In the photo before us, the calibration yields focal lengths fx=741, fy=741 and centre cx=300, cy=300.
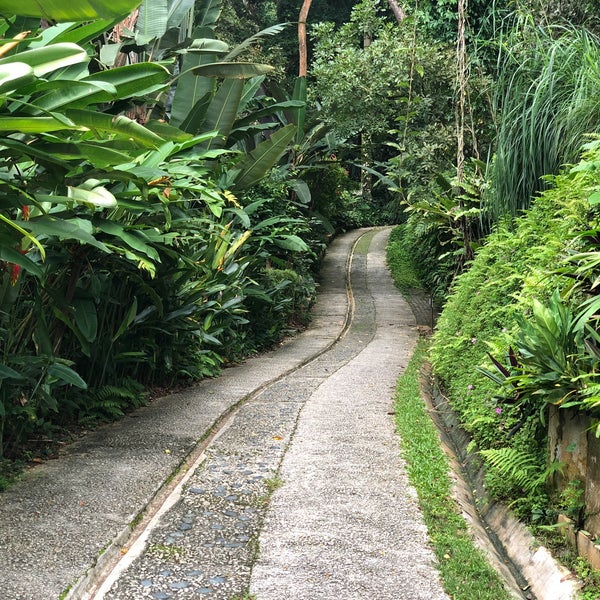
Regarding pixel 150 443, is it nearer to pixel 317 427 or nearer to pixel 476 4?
pixel 317 427

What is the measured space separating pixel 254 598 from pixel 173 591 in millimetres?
350

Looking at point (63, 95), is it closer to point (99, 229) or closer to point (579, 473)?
point (99, 229)

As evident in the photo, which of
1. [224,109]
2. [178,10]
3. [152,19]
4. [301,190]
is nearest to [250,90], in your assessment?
[224,109]

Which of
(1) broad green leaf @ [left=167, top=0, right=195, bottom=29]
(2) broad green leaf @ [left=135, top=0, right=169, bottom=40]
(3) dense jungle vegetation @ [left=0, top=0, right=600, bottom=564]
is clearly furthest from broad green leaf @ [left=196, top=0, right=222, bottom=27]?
(2) broad green leaf @ [left=135, top=0, right=169, bottom=40]

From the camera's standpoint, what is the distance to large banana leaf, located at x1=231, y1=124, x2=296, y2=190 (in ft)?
33.2

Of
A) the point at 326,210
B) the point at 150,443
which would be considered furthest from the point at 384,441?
the point at 326,210

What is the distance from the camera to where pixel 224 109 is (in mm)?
9055

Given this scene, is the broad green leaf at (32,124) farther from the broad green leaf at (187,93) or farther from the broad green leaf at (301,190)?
the broad green leaf at (301,190)

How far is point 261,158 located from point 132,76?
6.41 metres

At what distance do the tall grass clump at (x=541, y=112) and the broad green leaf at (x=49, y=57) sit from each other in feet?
15.3

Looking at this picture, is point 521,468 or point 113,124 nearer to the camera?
point 113,124

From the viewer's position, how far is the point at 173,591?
125 inches

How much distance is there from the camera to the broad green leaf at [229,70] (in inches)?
294

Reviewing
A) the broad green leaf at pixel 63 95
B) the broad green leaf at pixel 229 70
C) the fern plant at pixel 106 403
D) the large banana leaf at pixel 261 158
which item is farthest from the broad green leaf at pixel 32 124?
the large banana leaf at pixel 261 158
